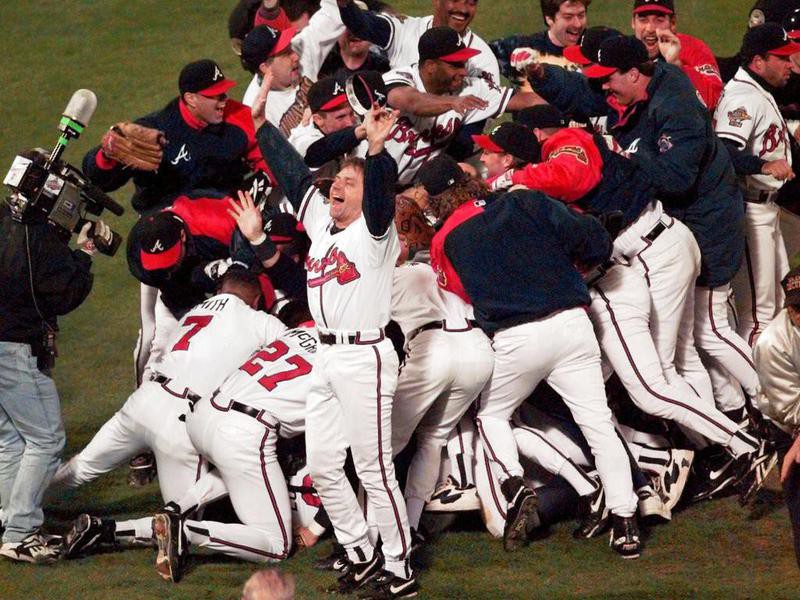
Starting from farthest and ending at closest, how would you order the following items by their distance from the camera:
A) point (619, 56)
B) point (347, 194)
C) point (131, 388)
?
point (131, 388), point (619, 56), point (347, 194)

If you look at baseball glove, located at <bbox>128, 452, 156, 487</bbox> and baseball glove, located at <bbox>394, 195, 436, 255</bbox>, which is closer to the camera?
baseball glove, located at <bbox>394, 195, 436, 255</bbox>

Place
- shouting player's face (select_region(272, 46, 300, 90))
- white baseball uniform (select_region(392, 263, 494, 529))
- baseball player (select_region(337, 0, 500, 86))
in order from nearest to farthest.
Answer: white baseball uniform (select_region(392, 263, 494, 529)), baseball player (select_region(337, 0, 500, 86)), shouting player's face (select_region(272, 46, 300, 90))

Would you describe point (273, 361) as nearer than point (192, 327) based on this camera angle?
Yes

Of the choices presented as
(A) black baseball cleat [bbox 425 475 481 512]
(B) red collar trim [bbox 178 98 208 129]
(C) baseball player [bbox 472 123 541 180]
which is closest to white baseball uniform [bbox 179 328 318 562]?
(A) black baseball cleat [bbox 425 475 481 512]

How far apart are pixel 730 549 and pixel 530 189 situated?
1.80m

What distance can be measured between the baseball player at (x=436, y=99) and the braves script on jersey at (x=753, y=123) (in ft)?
3.33

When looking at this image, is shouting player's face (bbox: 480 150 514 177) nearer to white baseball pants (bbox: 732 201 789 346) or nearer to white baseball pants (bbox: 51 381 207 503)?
white baseball pants (bbox: 732 201 789 346)

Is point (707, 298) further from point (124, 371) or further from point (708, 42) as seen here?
point (708, 42)

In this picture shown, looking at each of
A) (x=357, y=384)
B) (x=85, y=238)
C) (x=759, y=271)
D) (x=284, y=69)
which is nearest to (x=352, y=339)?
(x=357, y=384)

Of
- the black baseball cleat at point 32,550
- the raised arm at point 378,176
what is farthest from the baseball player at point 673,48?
the black baseball cleat at point 32,550

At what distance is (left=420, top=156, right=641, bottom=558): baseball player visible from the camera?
5.84 meters

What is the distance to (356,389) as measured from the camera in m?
5.53

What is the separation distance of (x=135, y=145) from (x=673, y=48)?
2.81 m

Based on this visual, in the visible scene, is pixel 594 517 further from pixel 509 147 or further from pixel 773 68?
pixel 773 68
